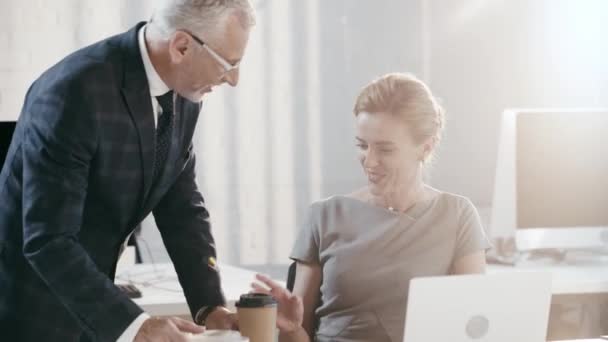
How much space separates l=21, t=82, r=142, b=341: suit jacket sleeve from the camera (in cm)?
162

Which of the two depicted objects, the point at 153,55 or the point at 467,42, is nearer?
the point at 153,55

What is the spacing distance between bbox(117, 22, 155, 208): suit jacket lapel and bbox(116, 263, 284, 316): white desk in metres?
1.01

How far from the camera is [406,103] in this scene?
93.7 inches

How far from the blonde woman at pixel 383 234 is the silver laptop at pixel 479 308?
0.63 metres

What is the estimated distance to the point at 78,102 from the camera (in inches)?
66.4

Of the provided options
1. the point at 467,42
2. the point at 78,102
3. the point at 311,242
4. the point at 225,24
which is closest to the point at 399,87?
the point at 311,242

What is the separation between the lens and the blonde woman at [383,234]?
7.60 feet

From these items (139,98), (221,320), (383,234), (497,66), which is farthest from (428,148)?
(497,66)

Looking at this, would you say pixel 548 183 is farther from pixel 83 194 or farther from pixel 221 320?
pixel 83 194

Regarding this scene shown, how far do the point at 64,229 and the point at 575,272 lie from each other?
216cm

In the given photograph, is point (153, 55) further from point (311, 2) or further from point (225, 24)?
point (311, 2)

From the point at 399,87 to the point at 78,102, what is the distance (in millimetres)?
980

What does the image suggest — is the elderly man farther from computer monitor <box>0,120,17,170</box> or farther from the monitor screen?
the monitor screen

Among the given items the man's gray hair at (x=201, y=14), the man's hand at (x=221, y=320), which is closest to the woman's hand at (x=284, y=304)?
the man's hand at (x=221, y=320)
